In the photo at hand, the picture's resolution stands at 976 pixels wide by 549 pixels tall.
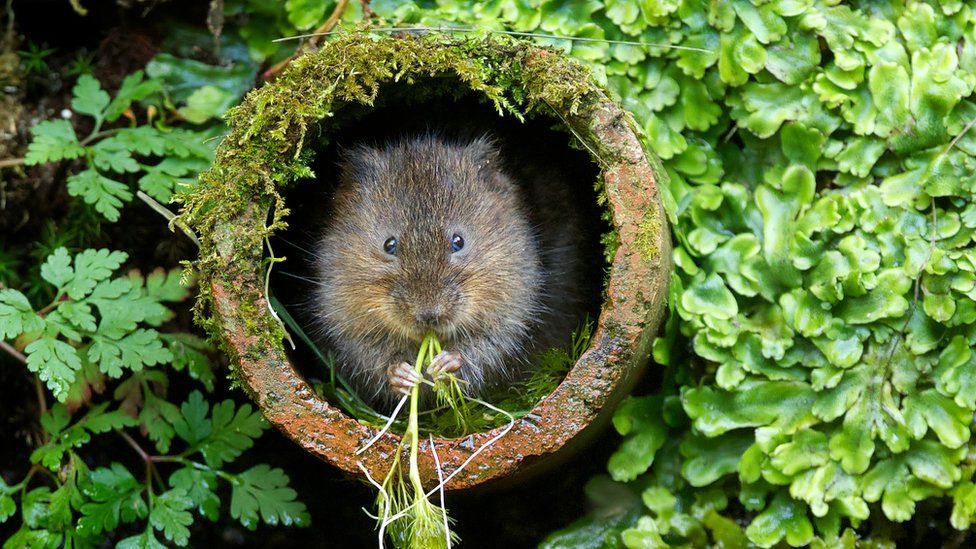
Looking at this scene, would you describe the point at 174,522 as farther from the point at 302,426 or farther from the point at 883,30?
the point at 883,30

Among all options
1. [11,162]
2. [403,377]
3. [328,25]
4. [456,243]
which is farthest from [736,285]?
[11,162]

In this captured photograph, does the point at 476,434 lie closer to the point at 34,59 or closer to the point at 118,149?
the point at 118,149

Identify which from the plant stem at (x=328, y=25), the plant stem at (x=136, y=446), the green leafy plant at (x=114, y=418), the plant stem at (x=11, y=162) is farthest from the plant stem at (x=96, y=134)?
the plant stem at (x=136, y=446)

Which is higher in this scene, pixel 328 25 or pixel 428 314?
pixel 328 25

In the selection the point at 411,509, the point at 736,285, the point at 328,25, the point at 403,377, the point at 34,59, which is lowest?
the point at 411,509

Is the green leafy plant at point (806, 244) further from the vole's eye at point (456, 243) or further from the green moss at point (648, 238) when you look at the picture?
the vole's eye at point (456, 243)

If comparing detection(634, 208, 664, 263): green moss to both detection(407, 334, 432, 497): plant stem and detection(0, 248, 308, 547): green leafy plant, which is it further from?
detection(0, 248, 308, 547): green leafy plant
